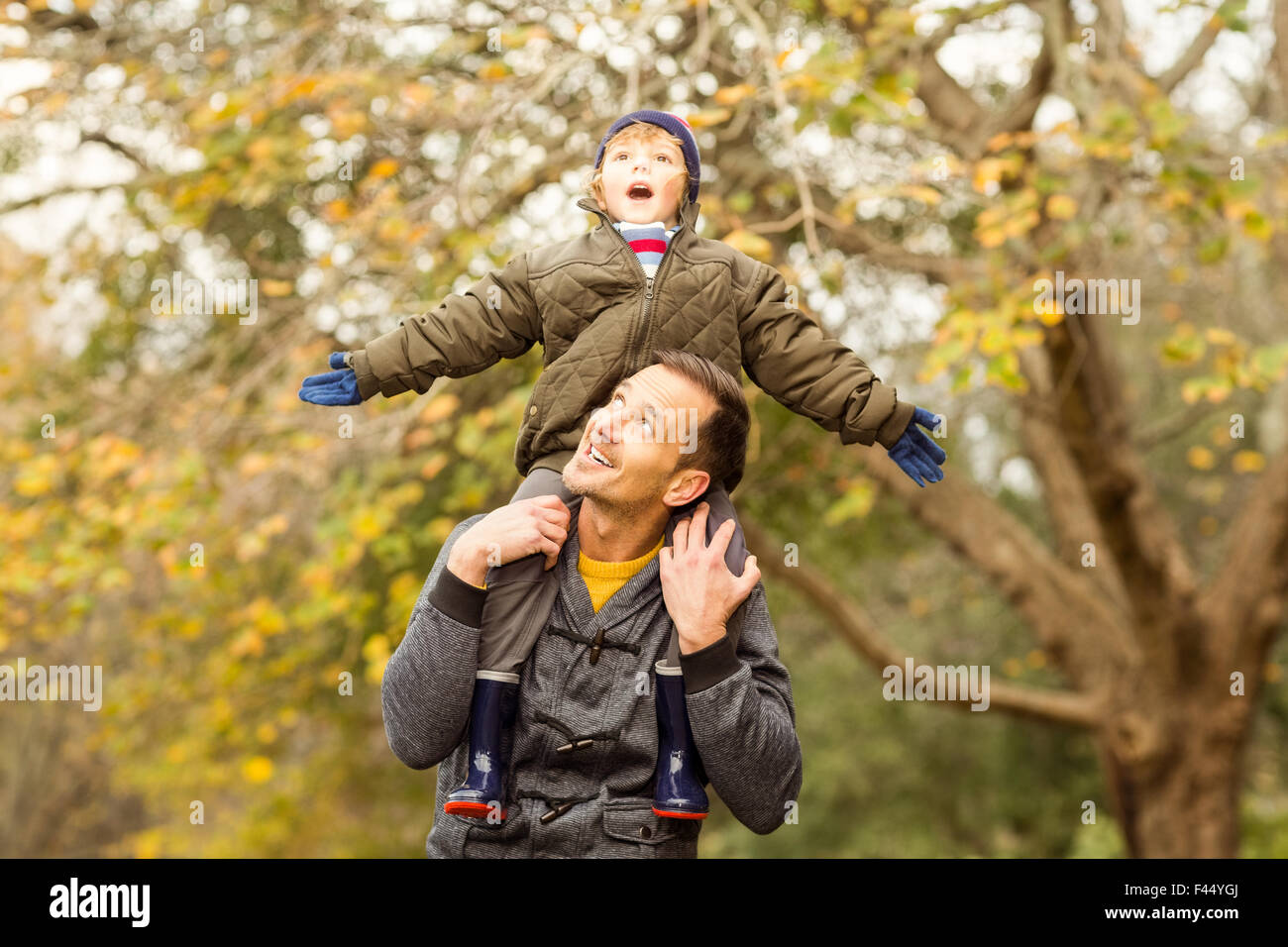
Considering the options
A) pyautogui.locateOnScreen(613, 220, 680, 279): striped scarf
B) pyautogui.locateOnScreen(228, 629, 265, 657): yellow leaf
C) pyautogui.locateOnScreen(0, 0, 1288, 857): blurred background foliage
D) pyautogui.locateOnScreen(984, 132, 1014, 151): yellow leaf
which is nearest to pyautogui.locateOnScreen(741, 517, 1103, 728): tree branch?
pyautogui.locateOnScreen(0, 0, 1288, 857): blurred background foliage

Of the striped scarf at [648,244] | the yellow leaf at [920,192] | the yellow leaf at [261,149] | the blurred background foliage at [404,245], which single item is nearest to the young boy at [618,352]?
the striped scarf at [648,244]

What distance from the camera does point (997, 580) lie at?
6.81 m

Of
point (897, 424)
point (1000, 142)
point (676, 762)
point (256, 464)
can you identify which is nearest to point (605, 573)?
point (676, 762)

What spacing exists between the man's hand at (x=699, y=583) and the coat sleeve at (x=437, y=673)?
1.06 feet

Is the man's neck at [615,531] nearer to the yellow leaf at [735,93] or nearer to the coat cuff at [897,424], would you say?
the coat cuff at [897,424]

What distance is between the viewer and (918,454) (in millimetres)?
2096

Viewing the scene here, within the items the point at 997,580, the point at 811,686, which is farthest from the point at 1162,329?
the point at 997,580

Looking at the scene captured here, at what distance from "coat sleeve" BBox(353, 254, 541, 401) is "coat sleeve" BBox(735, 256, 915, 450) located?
402 mm

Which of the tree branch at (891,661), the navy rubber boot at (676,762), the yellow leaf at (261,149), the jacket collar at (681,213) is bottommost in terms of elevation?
the tree branch at (891,661)

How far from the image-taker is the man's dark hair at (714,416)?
6.50ft

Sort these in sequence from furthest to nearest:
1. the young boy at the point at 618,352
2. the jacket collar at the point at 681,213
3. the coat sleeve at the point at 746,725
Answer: the jacket collar at the point at 681,213 → the young boy at the point at 618,352 → the coat sleeve at the point at 746,725

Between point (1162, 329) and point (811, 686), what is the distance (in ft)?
18.6

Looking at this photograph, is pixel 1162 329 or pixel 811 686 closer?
pixel 1162 329
